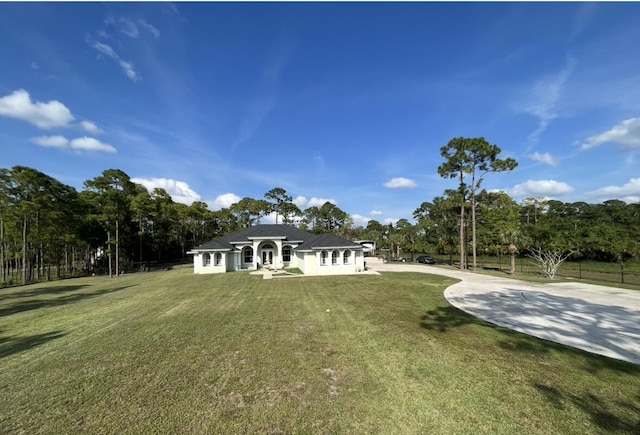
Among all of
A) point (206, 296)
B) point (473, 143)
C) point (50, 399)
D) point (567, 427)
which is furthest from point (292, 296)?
point (473, 143)

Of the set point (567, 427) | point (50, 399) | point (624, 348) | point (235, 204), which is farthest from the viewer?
point (235, 204)

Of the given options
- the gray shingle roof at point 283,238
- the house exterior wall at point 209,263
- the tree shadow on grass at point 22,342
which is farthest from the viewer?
the house exterior wall at point 209,263

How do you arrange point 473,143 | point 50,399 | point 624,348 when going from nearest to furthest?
point 50,399 → point 624,348 → point 473,143

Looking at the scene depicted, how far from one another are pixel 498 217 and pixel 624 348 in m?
21.9

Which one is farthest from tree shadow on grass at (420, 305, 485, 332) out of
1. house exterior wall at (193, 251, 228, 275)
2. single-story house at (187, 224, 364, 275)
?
house exterior wall at (193, 251, 228, 275)

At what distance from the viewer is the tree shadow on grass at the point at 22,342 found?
6.54m

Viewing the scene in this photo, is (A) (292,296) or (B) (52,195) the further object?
(B) (52,195)

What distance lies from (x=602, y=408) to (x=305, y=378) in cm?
439

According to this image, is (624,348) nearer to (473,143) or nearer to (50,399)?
(50,399)

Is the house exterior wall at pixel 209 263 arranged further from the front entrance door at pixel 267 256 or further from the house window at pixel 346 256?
the house window at pixel 346 256

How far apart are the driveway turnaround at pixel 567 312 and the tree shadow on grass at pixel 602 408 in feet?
7.38

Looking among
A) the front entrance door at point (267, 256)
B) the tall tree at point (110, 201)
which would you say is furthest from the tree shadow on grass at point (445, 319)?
the tall tree at point (110, 201)

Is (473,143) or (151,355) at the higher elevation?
(473,143)

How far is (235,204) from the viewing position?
163 feet
